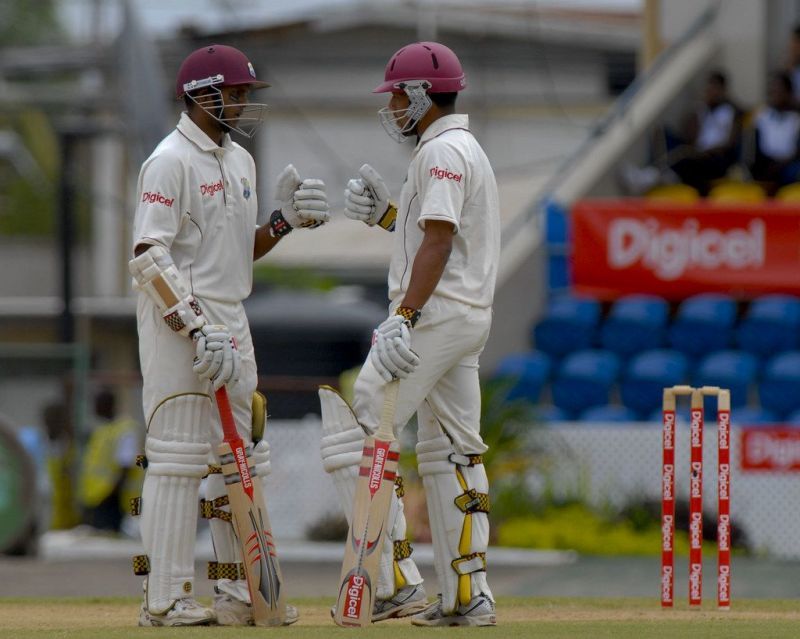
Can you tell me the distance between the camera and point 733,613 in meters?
7.62

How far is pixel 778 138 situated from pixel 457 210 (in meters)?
9.95

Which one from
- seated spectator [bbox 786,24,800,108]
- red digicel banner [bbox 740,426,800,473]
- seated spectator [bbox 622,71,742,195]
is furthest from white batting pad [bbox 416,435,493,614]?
seated spectator [bbox 786,24,800,108]

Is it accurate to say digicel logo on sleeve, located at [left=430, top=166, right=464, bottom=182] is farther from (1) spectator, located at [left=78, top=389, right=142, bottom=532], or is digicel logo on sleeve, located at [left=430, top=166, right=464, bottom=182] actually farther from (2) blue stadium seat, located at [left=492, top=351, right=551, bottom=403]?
(1) spectator, located at [left=78, top=389, right=142, bottom=532]

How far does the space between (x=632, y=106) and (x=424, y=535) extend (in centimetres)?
588

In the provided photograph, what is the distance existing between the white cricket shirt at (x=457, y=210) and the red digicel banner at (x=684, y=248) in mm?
8582

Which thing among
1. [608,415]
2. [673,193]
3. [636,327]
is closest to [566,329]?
[636,327]

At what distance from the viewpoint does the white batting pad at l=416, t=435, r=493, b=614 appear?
686cm

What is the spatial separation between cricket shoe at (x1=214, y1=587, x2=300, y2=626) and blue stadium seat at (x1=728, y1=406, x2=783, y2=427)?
23.7 feet

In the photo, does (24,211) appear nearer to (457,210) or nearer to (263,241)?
(263,241)

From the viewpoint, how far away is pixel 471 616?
22.3 ft

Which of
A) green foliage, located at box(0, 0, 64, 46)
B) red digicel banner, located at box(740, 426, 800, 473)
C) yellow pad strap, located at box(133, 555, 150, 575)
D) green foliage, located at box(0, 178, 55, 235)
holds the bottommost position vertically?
yellow pad strap, located at box(133, 555, 150, 575)

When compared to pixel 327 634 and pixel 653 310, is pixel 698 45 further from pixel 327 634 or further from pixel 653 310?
pixel 327 634

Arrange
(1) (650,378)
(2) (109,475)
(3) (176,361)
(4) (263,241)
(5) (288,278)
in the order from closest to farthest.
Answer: (3) (176,361), (4) (263,241), (1) (650,378), (2) (109,475), (5) (288,278)

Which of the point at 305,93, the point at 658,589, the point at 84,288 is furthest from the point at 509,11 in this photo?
the point at 658,589
